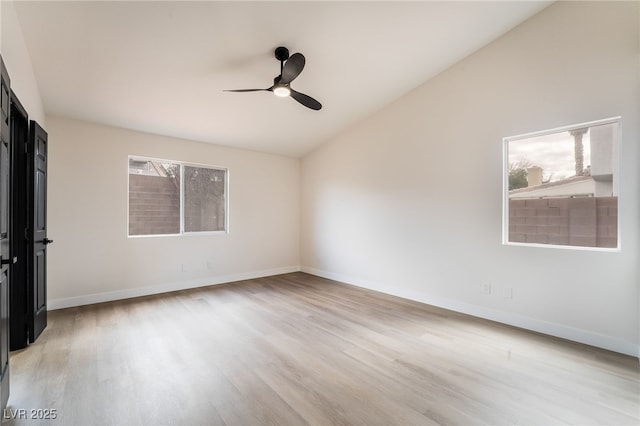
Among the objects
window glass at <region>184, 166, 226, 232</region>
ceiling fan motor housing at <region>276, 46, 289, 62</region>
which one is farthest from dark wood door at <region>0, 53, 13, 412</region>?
window glass at <region>184, 166, 226, 232</region>

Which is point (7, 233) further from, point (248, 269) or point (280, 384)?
point (248, 269)

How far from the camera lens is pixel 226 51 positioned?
2943mm

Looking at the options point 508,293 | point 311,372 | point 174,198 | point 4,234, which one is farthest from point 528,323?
point 174,198

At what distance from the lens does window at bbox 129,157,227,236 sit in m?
4.35

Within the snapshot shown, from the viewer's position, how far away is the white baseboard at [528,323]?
258 cm

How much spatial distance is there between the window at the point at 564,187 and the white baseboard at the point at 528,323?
0.84m

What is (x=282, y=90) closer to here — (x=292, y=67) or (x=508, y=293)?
(x=292, y=67)

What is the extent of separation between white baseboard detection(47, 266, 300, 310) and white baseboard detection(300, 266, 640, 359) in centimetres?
232

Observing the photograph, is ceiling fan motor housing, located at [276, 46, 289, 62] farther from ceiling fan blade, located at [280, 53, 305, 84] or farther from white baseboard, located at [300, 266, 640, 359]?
white baseboard, located at [300, 266, 640, 359]

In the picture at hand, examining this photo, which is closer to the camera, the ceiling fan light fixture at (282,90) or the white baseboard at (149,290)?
the ceiling fan light fixture at (282,90)

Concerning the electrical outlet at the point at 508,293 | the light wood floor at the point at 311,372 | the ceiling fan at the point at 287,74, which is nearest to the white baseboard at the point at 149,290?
the light wood floor at the point at 311,372

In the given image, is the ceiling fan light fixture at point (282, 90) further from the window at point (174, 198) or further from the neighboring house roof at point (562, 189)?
the neighboring house roof at point (562, 189)

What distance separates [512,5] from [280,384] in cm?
414

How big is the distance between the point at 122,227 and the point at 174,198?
87 centimetres
